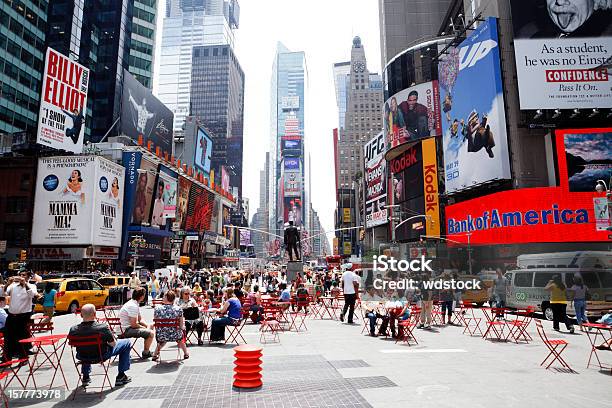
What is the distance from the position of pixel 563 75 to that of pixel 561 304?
26.4 m

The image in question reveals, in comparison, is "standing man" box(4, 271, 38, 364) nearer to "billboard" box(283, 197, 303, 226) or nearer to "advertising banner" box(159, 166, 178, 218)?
"advertising banner" box(159, 166, 178, 218)

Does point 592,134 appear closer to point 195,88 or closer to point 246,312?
point 246,312

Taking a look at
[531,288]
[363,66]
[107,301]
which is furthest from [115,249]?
[363,66]

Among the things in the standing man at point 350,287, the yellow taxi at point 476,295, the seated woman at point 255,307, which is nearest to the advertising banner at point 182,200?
the seated woman at point 255,307

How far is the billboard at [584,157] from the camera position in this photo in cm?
2933

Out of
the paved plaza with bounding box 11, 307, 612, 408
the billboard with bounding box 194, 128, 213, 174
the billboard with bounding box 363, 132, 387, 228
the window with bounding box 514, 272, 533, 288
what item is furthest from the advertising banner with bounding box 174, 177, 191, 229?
the paved plaza with bounding box 11, 307, 612, 408

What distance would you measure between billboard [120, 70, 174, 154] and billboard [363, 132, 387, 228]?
3652 centimetres

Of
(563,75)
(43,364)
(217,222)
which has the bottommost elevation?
(43,364)

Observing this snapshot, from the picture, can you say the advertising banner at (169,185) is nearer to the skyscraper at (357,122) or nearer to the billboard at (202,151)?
the billboard at (202,151)

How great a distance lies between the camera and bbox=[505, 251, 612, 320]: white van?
1431 cm

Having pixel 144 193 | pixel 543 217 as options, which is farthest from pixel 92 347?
pixel 144 193

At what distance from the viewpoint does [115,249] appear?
4200 centimetres

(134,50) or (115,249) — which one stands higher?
(134,50)

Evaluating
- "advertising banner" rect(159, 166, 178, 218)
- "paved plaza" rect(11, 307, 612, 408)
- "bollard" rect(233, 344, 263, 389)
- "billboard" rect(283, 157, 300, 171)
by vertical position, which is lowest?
"paved plaza" rect(11, 307, 612, 408)
